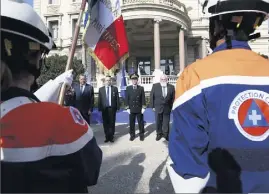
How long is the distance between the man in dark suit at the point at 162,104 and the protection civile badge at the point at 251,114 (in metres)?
7.19

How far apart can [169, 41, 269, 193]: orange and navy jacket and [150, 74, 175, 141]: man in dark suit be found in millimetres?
7200

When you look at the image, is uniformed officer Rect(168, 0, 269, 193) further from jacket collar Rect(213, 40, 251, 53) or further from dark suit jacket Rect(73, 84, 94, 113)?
dark suit jacket Rect(73, 84, 94, 113)

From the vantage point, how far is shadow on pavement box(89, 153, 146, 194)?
14.9 feet

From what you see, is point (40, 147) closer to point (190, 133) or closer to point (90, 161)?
point (90, 161)

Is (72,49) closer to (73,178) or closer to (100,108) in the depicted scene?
(73,178)

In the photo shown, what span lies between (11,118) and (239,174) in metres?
1.01

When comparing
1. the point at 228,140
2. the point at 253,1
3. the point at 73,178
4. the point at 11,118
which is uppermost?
the point at 253,1

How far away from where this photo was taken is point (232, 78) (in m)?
1.55

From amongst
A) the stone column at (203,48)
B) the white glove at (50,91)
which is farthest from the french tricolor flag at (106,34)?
the stone column at (203,48)

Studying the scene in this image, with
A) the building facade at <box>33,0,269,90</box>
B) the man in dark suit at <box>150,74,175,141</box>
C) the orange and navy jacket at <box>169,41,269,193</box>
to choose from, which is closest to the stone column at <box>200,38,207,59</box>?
the building facade at <box>33,0,269,90</box>

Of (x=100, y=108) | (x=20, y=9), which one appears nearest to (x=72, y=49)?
(x=20, y=9)

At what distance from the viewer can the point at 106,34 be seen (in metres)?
3.68

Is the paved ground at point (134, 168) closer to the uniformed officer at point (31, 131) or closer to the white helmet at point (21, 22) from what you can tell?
the uniformed officer at point (31, 131)

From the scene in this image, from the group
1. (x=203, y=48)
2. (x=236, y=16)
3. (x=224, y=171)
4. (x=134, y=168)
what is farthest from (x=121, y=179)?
(x=203, y=48)
